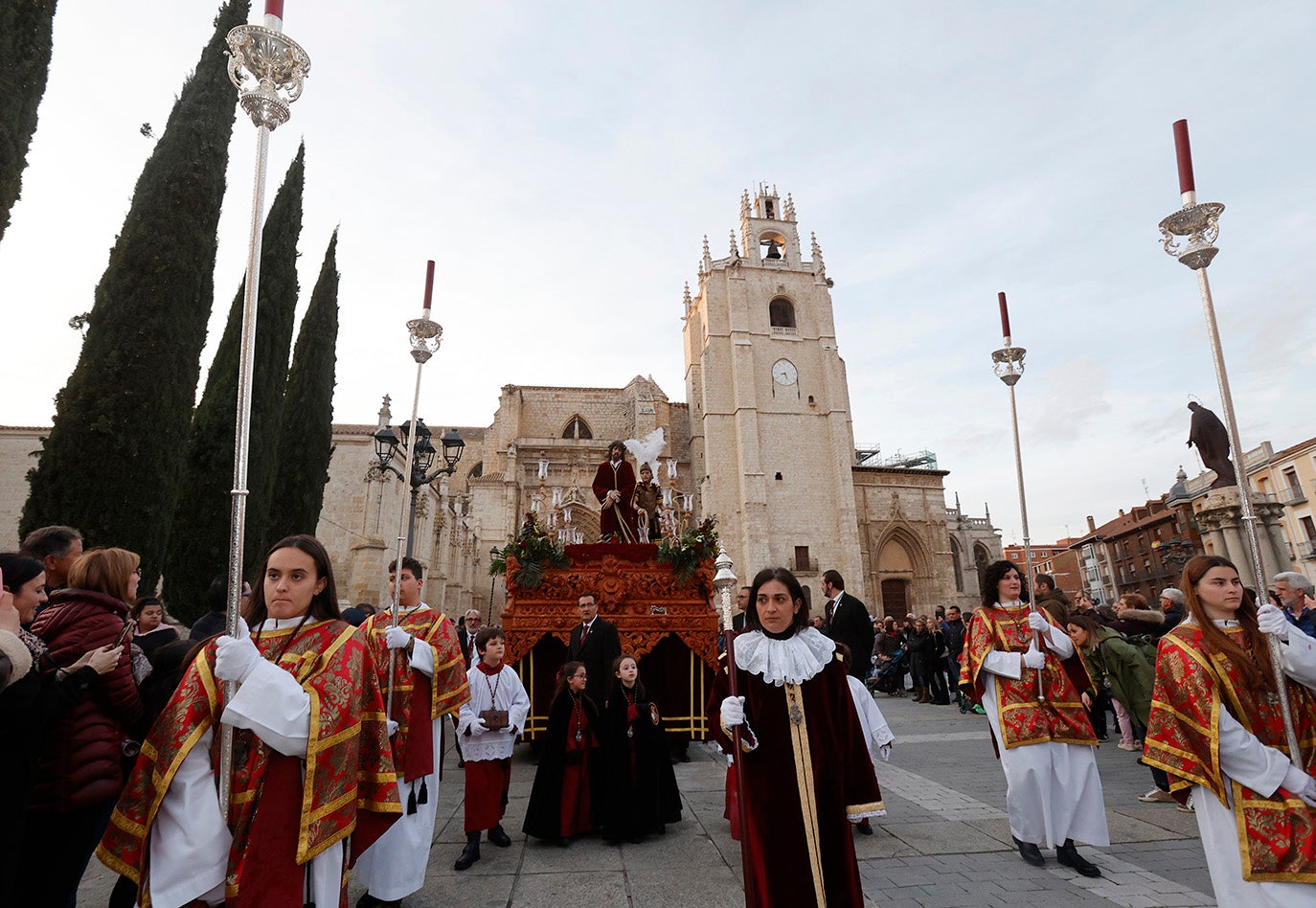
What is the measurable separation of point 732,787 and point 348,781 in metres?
3.19

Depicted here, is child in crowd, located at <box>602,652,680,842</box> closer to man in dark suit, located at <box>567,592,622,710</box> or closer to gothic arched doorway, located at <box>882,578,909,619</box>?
man in dark suit, located at <box>567,592,622,710</box>

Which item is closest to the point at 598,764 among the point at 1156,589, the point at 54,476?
the point at 54,476

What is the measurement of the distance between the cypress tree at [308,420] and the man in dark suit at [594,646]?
383 inches

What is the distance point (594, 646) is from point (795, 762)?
3636 millimetres

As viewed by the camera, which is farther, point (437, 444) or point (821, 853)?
point (437, 444)

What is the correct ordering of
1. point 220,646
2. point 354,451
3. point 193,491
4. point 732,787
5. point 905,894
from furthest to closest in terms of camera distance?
point 354,451 → point 193,491 → point 732,787 → point 905,894 → point 220,646

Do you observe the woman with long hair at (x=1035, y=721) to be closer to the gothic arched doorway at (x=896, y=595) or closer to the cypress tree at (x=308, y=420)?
the cypress tree at (x=308, y=420)

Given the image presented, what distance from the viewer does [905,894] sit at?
12.0 ft

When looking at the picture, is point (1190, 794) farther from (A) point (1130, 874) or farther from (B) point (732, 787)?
(B) point (732, 787)

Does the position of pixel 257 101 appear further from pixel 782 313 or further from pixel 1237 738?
pixel 782 313

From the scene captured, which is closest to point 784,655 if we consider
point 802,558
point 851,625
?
point 851,625

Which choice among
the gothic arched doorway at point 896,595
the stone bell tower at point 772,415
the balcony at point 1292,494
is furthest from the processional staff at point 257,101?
the balcony at point 1292,494

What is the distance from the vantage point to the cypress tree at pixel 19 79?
24.8 ft

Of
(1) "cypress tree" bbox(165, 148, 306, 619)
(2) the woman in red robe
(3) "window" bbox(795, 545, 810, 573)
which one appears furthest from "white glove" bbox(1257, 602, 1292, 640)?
(3) "window" bbox(795, 545, 810, 573)
